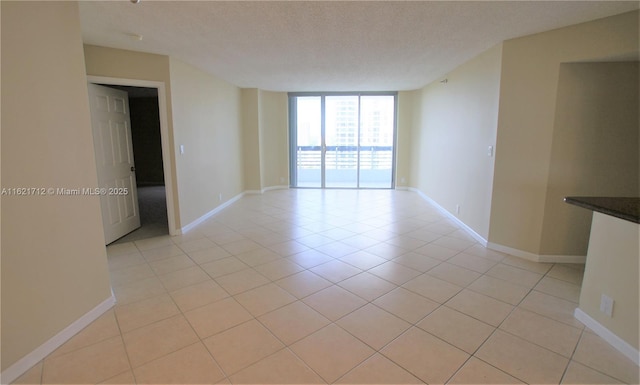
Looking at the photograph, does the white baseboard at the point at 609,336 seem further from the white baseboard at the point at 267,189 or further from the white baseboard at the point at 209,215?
the white baseboard at the point at 267,189

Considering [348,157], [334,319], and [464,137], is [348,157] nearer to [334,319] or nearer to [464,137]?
[464,137]

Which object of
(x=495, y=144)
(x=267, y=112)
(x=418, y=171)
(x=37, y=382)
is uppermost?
(x=267, y=112)

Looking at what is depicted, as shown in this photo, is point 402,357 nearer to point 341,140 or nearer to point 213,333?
point 213,333

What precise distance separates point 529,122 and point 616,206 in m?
1.44

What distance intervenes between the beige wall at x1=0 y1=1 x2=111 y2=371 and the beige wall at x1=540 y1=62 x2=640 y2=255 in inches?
168

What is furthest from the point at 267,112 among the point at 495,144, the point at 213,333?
the point at 213,333

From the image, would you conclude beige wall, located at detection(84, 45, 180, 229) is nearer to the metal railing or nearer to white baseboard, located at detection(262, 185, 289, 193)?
white baseboard, located at detection(262, 185, 289, 193)

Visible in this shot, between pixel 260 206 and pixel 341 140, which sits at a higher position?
pixel 341 140

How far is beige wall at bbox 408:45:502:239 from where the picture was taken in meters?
3.71

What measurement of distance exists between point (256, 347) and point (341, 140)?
629 centimetres

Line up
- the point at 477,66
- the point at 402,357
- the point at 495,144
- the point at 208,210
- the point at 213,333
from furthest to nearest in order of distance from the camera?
the point at 208,210, the point at 477,66, the point at 495,144, the point at 213,333, the point at 402,357

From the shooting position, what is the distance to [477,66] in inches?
157

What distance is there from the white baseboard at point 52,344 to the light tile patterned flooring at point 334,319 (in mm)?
50

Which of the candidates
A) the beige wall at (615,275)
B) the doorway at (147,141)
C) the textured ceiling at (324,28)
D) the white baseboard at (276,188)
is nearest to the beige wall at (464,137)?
the textured ceiling at (324,28)
